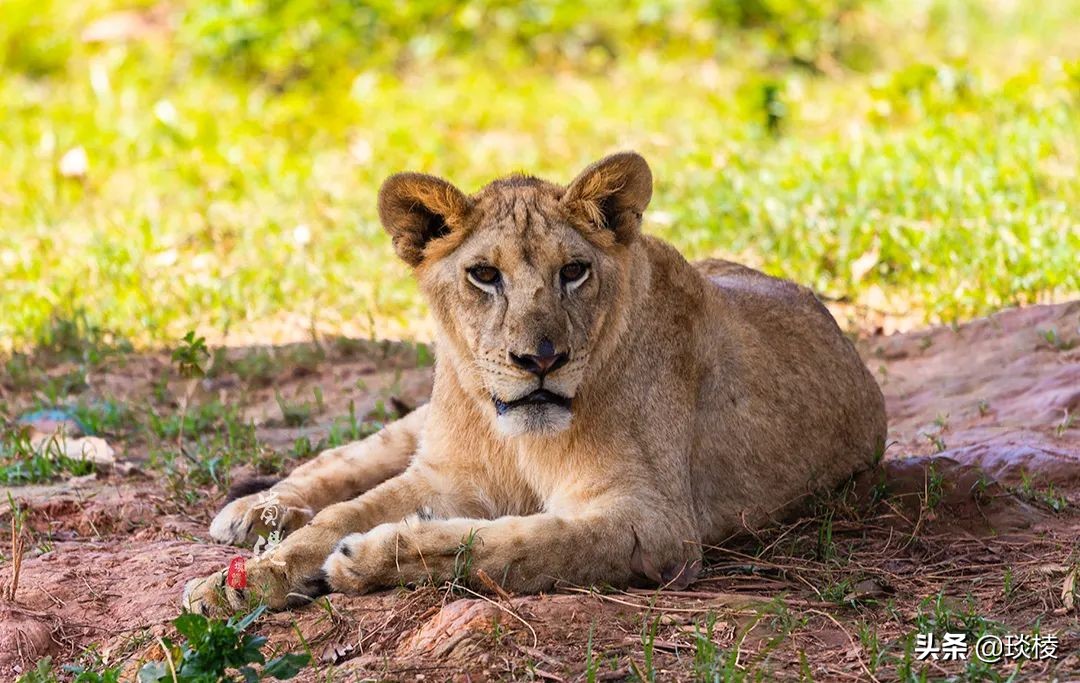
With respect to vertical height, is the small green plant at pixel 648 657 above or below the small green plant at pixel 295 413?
below

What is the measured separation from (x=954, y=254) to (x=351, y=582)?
434 centimetres

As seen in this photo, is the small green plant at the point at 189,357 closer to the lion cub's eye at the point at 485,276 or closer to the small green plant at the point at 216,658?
the lion cub's eye at the point at 485,276

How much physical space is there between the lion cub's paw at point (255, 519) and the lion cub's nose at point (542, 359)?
1111 mm

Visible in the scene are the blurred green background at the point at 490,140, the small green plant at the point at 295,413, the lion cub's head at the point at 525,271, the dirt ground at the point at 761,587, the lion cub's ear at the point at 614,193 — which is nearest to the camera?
the dirt ground at the point at 761,587

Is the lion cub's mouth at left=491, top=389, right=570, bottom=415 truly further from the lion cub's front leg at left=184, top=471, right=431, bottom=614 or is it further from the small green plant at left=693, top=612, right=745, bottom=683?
the small green plant at left=693, top=612, right=745, bottom=683

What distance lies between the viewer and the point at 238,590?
3984 millimetres

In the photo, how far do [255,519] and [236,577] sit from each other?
76cm

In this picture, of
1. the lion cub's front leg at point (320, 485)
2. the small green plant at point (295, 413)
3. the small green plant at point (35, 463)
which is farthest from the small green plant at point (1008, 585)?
the small green plant at point (35, 463)

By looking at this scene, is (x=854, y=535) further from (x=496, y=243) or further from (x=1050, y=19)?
(x=1050, y=19)

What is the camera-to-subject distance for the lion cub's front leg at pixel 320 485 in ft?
15.5

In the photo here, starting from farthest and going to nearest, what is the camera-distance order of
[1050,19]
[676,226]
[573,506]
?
1. [1050,19]
2. [676,226]
3. [573,506]

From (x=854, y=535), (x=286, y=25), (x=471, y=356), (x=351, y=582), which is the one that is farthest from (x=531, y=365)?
(x=286, y=25)

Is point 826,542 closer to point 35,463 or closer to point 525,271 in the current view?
point 525,271

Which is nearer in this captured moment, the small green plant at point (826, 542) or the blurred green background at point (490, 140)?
the small green plant at point (826, 542)
